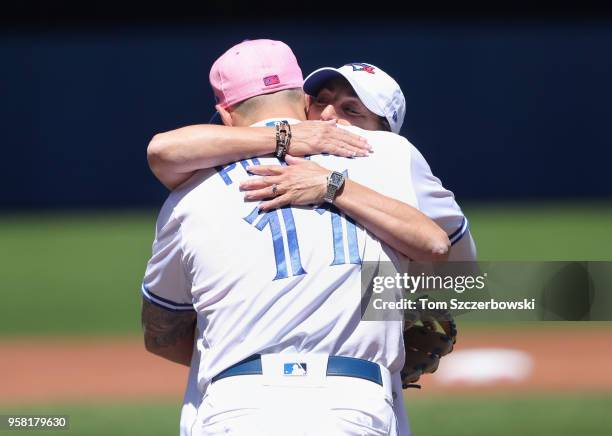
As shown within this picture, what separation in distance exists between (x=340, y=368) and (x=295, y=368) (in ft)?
0.36

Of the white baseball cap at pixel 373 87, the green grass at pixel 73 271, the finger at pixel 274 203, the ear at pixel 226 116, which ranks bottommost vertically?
the finger at pixel 274 203

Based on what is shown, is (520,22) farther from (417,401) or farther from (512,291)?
(512,291)

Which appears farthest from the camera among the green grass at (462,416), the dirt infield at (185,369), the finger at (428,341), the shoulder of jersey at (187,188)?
the dirt infield at (185,369)

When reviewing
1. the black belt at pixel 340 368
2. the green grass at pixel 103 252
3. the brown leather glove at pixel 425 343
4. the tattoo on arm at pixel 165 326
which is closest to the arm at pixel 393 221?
the black belt at pixel 340 368

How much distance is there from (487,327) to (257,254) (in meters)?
8.23

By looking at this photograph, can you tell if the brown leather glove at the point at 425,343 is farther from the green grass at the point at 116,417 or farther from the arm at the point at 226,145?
the green grass at the point at 116,417

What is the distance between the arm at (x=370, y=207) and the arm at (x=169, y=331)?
49 centimetres

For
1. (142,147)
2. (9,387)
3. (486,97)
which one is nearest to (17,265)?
(142,147)

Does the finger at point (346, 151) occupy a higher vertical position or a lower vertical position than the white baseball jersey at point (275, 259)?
higher

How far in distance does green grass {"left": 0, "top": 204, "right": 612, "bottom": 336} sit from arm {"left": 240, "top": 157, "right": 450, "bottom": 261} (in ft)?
27.5

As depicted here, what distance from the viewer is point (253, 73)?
2820mm

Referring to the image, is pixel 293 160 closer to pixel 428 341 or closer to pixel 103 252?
pixel 428 341

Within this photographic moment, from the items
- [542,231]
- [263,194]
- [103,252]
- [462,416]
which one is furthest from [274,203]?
[542,231]

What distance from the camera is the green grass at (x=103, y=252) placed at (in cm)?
1171
